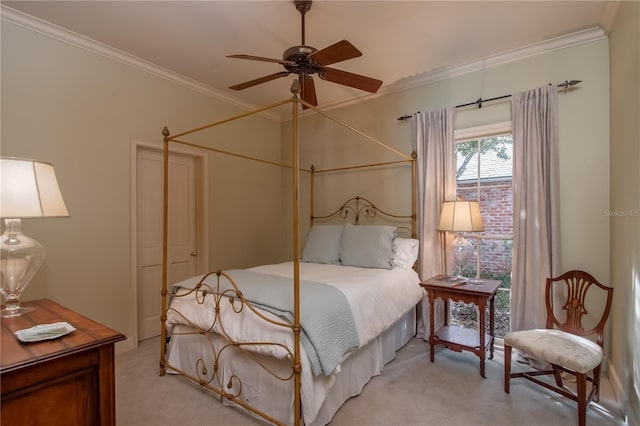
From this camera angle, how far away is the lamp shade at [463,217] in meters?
2.71

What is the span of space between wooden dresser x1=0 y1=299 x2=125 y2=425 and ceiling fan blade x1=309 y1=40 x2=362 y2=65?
1824mm

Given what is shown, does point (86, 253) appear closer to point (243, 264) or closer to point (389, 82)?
point (243, 264)

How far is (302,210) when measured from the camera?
4375 mm

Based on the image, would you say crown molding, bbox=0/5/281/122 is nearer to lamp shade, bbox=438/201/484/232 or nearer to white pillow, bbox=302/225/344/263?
white pillow, bbox=302/225/344/263

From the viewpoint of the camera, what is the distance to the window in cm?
297

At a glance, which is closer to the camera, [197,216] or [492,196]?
[492,196]

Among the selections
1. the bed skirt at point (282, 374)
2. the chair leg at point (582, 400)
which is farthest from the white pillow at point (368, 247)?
the chair leg at point (582, 400)

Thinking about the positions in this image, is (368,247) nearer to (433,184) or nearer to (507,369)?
(433,184)

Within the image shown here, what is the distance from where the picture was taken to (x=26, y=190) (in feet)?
4.10

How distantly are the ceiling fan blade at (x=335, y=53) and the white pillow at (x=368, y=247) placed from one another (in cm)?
175

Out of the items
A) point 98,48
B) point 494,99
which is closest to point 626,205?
point 494,99

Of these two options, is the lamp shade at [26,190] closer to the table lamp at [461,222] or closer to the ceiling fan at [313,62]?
the ceiling fan at [313,62]

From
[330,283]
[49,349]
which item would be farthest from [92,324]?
[330,283]

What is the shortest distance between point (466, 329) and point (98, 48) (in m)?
4.24
